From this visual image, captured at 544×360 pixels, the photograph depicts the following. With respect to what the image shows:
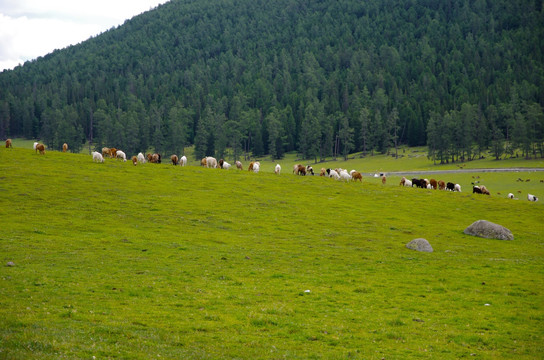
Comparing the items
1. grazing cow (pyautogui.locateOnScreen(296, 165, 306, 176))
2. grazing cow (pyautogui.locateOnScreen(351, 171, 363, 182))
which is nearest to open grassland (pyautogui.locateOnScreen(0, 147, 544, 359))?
grazing cow (pyautogui.locateOnScreen(351, 171, 363, 182))

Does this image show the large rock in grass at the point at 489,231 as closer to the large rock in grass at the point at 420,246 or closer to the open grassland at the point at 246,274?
the open grassland at the point at 246,274

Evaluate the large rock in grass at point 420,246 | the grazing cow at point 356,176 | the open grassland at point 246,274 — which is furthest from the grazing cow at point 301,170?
the large rock in grass at point 420,246

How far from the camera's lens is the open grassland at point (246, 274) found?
43.7ft

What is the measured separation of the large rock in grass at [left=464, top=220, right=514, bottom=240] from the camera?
36.3 metres

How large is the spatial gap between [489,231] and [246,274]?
24269 mm

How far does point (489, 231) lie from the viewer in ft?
120

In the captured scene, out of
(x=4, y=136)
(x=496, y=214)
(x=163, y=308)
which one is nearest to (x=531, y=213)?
(x=496, y=214)

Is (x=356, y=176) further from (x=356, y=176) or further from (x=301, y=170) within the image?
(x=301, y=170)

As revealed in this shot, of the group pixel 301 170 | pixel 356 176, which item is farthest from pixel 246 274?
pixel 356 176

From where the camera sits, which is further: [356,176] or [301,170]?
[301,170]

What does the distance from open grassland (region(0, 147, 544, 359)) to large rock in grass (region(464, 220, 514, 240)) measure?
4.12 ft

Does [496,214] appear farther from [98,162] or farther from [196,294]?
[98,162]

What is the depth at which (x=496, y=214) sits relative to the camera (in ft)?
154

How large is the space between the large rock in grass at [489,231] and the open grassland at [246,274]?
126 centimetres
